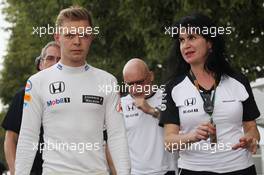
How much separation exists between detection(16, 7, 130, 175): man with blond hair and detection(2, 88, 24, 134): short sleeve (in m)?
1.36

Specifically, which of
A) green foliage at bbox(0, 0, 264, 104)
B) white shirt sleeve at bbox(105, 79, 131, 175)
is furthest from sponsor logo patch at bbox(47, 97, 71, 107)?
green foliage at bbox(0, 0, 264, 104)

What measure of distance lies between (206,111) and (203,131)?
27 centimetres

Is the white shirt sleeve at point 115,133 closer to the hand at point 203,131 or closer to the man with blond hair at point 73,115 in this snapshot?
the man with blond hair at point 73,115

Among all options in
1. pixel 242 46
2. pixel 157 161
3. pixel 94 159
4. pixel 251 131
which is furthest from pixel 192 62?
pixel 242 46

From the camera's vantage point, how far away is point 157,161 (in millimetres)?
6605

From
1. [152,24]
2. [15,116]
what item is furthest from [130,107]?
[152,24]

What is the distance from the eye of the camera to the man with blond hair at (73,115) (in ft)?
15.0

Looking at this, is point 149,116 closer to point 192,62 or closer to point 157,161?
point 157,161

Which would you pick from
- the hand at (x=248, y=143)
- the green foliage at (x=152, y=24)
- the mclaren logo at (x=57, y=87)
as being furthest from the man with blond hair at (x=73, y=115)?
the green foliage at (x=152, y=24)

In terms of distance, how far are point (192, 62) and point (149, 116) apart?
1746mm

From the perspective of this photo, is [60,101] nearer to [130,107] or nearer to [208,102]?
[208,102]

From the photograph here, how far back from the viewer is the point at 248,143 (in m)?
4.81

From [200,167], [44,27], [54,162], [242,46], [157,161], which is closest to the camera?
[54,162]

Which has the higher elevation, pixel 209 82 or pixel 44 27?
pixel 44 27
